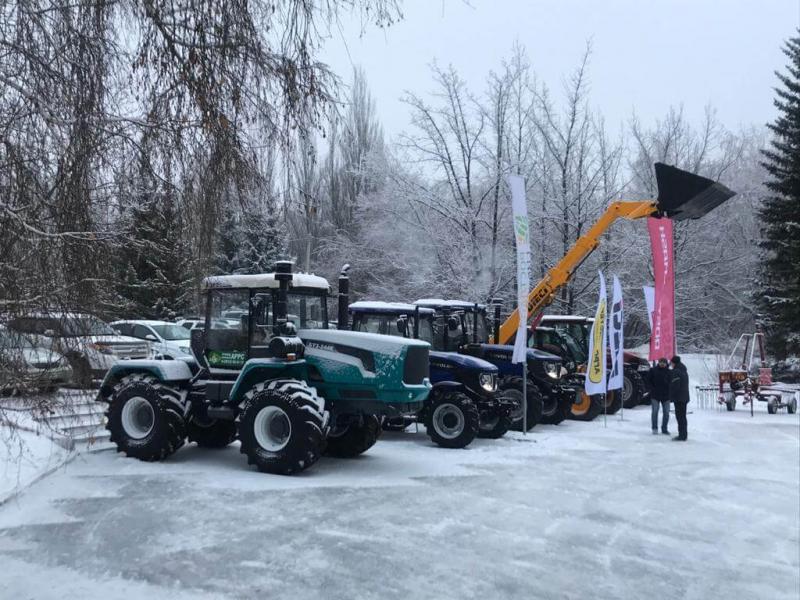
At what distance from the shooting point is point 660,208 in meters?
15.2

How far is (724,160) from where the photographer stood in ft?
114

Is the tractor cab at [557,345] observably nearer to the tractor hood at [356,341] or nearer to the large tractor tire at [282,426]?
the tractor hood at [356,341]

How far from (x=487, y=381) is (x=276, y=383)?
432 centimetres

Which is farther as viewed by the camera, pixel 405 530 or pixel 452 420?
pixel 452 420

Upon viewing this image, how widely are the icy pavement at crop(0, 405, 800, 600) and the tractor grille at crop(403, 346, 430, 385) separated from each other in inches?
45.9

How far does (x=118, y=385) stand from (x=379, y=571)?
5553mm

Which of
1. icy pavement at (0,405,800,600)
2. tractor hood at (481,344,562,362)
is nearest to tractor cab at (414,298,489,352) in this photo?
tractor hood at (481,344,562,362)

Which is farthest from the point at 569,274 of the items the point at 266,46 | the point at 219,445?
the point at 266,46

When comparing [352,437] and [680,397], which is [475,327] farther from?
[352,437]

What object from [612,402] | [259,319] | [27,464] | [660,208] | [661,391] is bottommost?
[27,464]

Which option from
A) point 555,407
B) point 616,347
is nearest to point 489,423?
point 555,407

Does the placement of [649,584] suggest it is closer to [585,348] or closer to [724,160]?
[585,348]

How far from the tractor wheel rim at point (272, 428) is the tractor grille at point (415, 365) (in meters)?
1.55

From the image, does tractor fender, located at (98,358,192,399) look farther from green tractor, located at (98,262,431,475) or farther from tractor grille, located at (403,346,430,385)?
tractor grille, located at (403,346,430,385)
